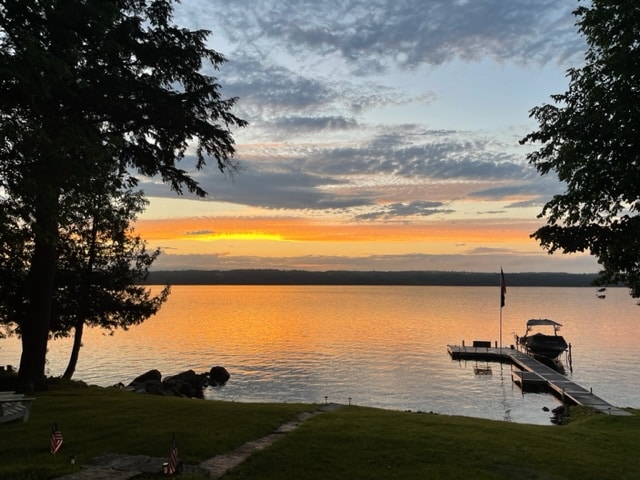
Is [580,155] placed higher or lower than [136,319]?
higher

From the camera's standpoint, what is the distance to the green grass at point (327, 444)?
1005cm

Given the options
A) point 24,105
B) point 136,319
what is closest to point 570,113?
point 24,105

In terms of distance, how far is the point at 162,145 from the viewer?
20.8 meters

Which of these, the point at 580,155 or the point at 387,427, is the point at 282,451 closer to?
the point at 387,427

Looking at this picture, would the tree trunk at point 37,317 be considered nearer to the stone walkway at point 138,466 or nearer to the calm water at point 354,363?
the stone walkway at point 138,466

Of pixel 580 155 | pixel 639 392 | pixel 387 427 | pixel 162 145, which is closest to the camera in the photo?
pixel 580 155

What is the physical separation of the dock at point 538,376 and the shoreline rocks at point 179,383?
2902 cm

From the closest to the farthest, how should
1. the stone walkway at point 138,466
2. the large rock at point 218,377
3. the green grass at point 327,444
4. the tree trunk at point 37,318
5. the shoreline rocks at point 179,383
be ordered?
the stone walkway at point 138,466
the green grass at point 327,444
the tree trunk at point 37,318
the shoreline rocks at point 179,383
the large rock at point 218,377

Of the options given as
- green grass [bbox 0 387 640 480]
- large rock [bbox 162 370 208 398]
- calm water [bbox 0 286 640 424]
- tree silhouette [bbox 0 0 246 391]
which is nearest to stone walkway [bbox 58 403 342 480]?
green grass [bbox 0 387 640 480]

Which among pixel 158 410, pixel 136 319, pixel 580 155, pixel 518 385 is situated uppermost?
pixel 580 155

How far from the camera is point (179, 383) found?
139 feet

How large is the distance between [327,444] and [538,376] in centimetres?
4145

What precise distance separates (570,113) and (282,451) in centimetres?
1033

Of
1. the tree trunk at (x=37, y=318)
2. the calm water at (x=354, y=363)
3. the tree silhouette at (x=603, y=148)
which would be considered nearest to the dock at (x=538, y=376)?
the calm water at (x=354, y=363)
